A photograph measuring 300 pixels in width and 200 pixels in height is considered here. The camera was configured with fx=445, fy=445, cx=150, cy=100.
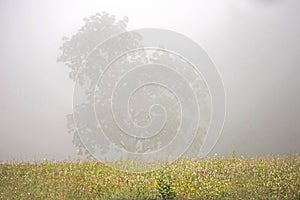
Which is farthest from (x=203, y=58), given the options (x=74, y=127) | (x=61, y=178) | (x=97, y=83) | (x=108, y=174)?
(x=74, y=127)

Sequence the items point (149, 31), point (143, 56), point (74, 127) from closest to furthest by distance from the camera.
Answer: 1. point (149, 31)
2. point (143, 56)
3. point (74, 127)

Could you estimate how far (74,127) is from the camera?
2961 cm

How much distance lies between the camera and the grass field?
493 inches

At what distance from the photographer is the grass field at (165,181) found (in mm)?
12516

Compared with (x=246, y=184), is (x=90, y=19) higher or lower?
higher

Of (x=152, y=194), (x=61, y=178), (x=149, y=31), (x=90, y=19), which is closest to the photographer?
(x=152, y=194)

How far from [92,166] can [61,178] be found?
2.02 meters

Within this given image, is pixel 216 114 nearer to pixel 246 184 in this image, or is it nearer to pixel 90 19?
pixel 246 184

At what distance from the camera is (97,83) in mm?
23969

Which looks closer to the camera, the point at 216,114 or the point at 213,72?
the point at 216,114

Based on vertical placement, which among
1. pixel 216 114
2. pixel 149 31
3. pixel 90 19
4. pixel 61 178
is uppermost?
pixel 90 19

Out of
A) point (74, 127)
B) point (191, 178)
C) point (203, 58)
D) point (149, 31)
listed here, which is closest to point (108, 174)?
point (191, 178)

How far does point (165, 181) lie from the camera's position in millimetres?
12352

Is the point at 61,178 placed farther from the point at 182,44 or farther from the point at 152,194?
the point at 182,44
